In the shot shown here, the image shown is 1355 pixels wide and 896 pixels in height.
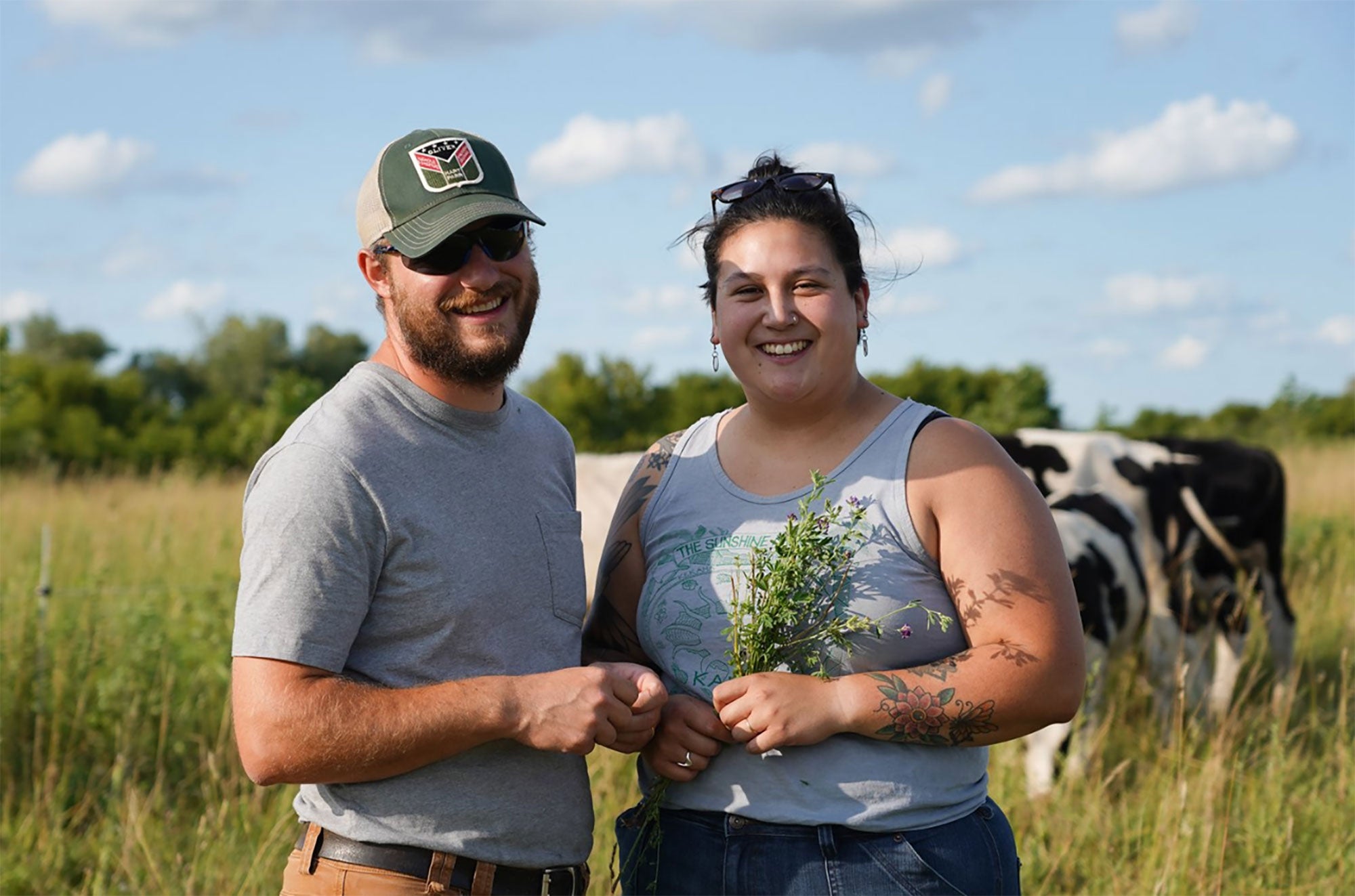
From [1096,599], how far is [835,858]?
17.2 feet

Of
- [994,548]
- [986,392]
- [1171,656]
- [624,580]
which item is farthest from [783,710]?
[986,392]

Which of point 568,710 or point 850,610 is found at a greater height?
point 850,610

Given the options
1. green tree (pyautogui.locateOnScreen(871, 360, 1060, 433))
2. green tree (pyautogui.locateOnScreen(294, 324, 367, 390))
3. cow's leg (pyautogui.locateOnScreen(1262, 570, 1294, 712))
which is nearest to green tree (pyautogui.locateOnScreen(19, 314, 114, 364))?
green tree (pyautogui.locateOnScreen(294, 324, 367, 390))

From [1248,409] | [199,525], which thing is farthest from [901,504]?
[1248,409]

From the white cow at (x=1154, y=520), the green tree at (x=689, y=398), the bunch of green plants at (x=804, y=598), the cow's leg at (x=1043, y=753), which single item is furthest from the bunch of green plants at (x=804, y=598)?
the green tree at (x=689, y=398)

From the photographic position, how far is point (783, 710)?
2432 millimetres

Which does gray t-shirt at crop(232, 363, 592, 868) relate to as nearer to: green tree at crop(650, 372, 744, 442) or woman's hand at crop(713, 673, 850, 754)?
woman's hand at crop(713, 673, 850, 754)

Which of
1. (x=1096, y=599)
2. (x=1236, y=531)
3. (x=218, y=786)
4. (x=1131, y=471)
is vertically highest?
(x=1131, y=471)

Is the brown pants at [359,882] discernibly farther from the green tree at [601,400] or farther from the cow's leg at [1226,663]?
the green tree at [601,400]

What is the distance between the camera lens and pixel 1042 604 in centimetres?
248

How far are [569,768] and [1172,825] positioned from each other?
322cm

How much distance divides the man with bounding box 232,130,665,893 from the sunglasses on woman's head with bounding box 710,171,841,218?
18.9 inches

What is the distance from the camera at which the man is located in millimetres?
2369

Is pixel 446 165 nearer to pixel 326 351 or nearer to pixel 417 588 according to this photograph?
pixel 417 588
